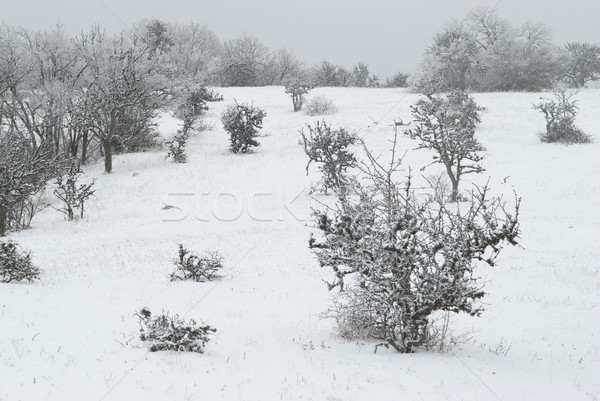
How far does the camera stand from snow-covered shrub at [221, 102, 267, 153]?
32.1m

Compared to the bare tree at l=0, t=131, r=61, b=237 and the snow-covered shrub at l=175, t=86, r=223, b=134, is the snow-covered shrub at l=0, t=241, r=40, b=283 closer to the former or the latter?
the bare tree at l=0, t=131, r=61, b=237

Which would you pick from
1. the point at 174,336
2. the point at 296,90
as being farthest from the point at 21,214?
the point at 296,90

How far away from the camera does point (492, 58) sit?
52094 millimetres

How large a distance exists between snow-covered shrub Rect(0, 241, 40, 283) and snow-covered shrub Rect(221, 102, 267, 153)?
20.9 metres

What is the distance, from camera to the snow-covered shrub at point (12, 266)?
12.0m

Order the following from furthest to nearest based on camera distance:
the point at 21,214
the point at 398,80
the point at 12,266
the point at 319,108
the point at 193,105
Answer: the point at 398,80 → the point at 319,108 → the point at 193,105 → the point at 21,214 → the point at 12,266

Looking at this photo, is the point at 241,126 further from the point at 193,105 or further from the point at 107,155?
the point at 193,105

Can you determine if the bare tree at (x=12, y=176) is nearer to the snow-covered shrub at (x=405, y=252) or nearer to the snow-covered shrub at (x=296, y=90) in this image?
the snow-covered shrub at (x=405, y=252)

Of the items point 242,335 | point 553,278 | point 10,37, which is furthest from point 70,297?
point 10,37

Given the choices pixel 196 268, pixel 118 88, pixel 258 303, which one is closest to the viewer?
pixel 258 303

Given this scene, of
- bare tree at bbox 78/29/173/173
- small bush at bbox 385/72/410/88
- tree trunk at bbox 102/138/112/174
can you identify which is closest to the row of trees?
small bush at bbox 385/72/410/88

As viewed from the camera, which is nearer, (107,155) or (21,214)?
(21,214)

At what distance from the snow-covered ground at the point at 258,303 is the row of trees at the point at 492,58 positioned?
24800 mm

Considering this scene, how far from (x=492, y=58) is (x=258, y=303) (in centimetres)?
5011
